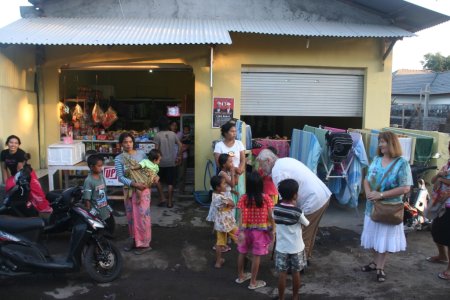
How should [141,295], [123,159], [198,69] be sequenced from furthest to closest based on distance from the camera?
[198,69]
[123,159]
[141,295]

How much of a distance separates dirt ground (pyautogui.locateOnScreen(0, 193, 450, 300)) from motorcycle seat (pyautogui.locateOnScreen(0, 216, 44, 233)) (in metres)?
0.60

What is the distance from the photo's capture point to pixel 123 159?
5.07 meters

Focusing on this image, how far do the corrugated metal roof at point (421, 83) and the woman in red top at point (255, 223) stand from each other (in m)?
21.0

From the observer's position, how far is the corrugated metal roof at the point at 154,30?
6.35 meters

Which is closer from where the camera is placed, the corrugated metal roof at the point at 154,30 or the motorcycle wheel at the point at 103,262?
the motorcycle wheel at the point at 103,262

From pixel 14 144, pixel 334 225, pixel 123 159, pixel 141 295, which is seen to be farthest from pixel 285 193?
pixel 14 144

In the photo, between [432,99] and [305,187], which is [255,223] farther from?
[432,99]

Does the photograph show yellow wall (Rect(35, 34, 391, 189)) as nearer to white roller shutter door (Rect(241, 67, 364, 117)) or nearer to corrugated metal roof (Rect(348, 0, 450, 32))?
white roller shutter door (Rect(241, 67, 364, 117))

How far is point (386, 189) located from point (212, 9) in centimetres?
539

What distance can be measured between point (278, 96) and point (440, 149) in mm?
3097

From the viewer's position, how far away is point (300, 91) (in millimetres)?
8102

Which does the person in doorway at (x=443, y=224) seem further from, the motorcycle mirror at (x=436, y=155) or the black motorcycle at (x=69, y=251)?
the black motorcycle at (x=69, y=251)

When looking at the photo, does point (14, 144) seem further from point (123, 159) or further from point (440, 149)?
point (440, 149)

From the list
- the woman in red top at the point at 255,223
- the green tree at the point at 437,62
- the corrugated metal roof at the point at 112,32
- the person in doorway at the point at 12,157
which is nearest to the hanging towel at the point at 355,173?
the corrugated metal roof at the point at 112,32
